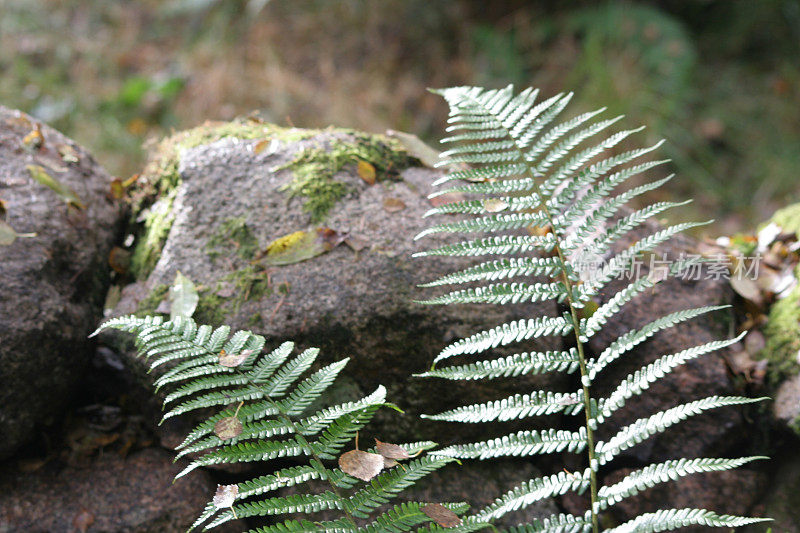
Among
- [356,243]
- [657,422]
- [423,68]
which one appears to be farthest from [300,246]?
[423,68]

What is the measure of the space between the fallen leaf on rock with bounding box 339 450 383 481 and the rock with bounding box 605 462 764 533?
918mm

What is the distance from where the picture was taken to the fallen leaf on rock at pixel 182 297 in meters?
1.97

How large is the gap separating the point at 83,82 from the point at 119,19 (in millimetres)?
1266

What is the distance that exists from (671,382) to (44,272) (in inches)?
80.7

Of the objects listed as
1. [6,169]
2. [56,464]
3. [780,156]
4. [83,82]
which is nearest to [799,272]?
[56,464]

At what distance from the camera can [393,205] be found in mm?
2178

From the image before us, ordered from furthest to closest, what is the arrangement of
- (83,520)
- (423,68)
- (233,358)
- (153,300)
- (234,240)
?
(423,68)
(234,240)
(153,300)
(83,520)
(233,358)

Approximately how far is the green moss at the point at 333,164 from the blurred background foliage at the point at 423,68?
3089mm

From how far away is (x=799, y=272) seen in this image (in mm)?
2322

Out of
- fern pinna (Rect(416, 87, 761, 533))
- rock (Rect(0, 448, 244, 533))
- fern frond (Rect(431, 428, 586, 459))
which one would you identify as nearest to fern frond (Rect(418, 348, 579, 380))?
fern pinna (Rect(416, 87, 761, 533))

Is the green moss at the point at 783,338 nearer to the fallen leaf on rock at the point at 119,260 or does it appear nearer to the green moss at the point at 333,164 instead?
the green moss at the point at 333,164

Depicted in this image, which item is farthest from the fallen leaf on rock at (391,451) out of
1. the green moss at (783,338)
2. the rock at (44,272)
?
the green moss at (783,338)

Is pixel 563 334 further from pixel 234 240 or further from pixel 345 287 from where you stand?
pixel 234 240

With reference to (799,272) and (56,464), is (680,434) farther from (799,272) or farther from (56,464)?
(56,464)
